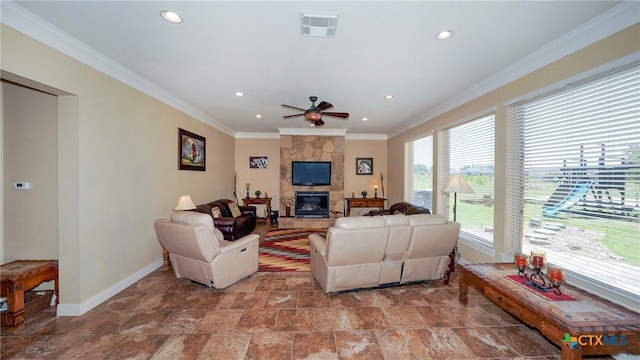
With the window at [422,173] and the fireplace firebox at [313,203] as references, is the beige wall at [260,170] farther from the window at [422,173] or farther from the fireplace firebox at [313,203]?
the window at [422,173]

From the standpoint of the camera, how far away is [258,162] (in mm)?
7785

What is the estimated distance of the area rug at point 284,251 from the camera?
400 cm

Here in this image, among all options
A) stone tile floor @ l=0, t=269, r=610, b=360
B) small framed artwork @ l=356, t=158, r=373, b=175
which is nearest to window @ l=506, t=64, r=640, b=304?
stone tile floor @ l=0, t=269, r=610, b=360

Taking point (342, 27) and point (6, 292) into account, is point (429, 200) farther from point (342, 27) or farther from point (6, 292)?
point (6, 292)

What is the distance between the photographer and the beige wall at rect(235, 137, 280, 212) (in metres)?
7.74

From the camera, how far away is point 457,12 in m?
1.96

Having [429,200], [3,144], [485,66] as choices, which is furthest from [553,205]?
[3,144]

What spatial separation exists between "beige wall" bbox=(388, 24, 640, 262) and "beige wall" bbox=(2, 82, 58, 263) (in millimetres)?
5563

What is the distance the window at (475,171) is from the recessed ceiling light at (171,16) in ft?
13.1

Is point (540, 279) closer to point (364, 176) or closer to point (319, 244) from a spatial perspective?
point (319, 244)

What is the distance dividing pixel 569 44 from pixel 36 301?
606 cm

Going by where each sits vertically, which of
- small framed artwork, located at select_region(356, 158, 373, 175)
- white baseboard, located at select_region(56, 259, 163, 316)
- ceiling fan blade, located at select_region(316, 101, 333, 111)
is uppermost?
ceiling fan blade, located at select_region(316, 101, 333, 111)

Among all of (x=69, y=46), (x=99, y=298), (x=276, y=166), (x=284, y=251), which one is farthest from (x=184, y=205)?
(x=276, y=166)

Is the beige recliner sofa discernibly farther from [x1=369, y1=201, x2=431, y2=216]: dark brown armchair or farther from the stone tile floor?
[x1=369, y1=201, x2=431, y2=216]: dark brown armchair
